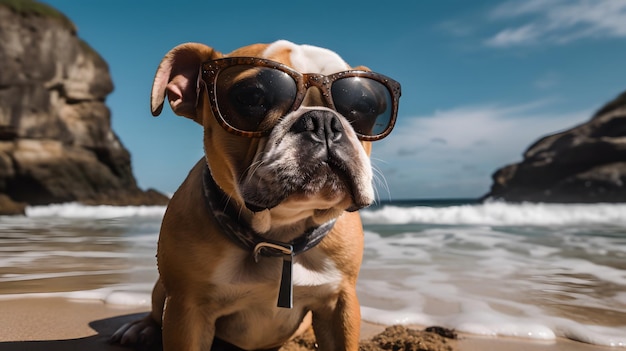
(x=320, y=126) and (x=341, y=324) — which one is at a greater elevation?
(x=320, y=126)

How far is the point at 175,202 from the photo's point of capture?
85.3 inches

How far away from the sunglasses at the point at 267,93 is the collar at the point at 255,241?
0.30 meters

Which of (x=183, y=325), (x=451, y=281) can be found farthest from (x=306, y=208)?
(x=451, y=281)

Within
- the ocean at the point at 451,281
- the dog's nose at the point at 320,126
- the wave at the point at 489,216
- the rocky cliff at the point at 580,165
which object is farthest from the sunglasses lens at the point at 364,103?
the rocky cliff at the point at 580,165

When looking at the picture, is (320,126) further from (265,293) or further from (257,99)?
(265,293)

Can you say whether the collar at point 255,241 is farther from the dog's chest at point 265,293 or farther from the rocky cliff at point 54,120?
the rocky cliff at point 54,120

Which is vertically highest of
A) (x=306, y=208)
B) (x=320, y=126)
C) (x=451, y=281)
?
(x=320, y=126)

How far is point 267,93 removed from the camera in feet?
6.17

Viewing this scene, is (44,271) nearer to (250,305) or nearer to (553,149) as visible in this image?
(250,305)

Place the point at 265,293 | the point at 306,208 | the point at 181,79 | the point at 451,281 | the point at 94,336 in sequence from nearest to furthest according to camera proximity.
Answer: the point at 306,208 < the point at 265,293 < the point at 181,79 < the point at 94,336 < the point at 451,281

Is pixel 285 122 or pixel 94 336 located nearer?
pixel 285 122

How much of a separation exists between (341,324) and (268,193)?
694 mm

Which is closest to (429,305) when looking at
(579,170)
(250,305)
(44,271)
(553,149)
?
(250,305)

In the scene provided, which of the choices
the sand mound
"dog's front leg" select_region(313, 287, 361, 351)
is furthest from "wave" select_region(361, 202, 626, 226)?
"dog's front leg" select_region(313, 287, 361, 351)
